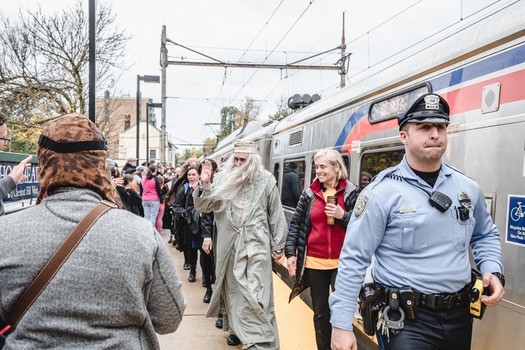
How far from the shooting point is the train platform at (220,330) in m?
4.31

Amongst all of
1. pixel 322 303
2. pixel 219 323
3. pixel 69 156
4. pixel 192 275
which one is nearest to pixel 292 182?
pixel 192 275

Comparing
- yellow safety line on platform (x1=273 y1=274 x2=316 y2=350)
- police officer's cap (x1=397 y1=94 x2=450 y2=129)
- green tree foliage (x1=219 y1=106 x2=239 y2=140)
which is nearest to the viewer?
police officer's cap (x1=397 y1=94 x2=450 y2=129)

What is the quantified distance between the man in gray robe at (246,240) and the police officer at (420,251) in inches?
74.1

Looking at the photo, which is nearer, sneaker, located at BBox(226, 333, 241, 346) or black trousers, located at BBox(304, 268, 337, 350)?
black trousers, located at BBox(304, 268, 337, 350)

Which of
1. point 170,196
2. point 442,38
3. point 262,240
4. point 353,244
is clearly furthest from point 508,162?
point 170,196

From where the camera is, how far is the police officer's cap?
214 cm

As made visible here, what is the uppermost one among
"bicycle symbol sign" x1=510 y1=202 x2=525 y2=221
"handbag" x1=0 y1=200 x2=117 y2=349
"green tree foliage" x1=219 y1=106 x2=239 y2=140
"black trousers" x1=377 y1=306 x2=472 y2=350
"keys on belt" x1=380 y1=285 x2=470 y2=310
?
"green tree foliage" x1=219 y1=106 x2=239 y2=140

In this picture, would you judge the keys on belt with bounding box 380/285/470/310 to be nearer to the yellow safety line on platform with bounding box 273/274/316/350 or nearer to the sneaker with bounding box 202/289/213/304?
the yellow safety line on platform with bounding box 273/274/316/350

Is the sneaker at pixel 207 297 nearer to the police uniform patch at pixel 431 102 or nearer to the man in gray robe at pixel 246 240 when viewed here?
the man in gray robe at pixel 246 240

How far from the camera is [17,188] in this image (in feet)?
19.5

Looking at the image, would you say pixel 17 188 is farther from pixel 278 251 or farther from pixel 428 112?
pixel 428 112

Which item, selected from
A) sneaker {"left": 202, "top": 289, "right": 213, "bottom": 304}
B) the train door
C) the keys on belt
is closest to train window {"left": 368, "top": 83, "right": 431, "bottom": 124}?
the train door

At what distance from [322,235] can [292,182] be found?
12.7ft

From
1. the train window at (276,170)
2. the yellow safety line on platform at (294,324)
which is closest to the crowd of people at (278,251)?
the yellow safety line on platform at (294,324)
